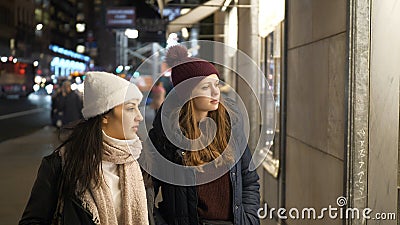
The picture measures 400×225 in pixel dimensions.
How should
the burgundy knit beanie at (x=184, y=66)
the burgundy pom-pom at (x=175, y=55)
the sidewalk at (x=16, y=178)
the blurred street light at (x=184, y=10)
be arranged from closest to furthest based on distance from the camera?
the burgundy knit beanie at (x=184, y=66) → the burgundy pom-pom at (x=175, y=55) → the sidewalk at (x=16, y=178) → the blurred street light at (x=184, y=10)

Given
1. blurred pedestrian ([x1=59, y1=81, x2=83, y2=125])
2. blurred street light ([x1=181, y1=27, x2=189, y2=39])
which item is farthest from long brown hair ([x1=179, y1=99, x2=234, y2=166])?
blurred pedestrian ([x1=59, y1=81, x2=83, y2=125])

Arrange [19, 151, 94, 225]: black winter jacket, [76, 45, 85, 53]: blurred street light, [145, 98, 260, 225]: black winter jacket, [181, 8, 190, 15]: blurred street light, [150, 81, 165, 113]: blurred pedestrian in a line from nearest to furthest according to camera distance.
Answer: [19, 151, 94, 225]: black winter jacket < [145, 98, 260, 225]: black winter jacket < [150, 81, 165, 113]: blurred pedestrian < [181, 8, 190, 15]: blurred street light < [76, 45, 85, 53]: blurred street light

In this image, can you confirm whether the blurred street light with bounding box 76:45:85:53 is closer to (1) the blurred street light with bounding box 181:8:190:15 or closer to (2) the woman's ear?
(1) the blurred street light with bounding box 181:8:190:15

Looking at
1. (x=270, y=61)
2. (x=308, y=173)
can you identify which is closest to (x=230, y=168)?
(x=308, y=173)

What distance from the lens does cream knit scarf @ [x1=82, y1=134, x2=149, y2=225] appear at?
8.62 feet

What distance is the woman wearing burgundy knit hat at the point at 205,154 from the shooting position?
120 inches

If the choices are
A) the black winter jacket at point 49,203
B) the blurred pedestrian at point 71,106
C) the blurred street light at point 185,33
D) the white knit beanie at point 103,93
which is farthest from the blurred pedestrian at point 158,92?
the blurred pedestrian at point 71,106

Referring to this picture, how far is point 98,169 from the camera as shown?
Result: 2650 millimetres

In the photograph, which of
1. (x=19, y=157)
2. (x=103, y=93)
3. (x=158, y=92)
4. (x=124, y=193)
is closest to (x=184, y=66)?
(x=103, y=93)

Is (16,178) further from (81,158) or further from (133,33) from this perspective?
(81,158)

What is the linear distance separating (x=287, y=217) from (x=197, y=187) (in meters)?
1.97

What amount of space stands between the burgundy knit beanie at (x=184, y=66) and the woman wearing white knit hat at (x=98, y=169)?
0.42 meters

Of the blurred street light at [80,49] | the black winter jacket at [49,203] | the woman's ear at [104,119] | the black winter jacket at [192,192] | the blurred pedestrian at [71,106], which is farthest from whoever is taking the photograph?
the blurred street light at [80,49]

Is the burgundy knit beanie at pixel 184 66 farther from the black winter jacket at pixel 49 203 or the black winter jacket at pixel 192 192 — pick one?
the black winter jacket at pixel 49 203
